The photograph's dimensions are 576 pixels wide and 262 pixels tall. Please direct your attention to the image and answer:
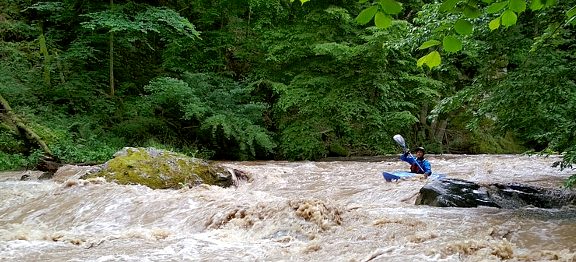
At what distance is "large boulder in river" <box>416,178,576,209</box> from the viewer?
6.35 metres

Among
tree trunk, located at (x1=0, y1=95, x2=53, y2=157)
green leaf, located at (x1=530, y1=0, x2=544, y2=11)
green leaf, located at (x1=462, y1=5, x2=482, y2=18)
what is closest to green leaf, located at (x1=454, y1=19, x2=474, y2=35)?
green leaf, located at (x1=462, y1=5, x2=482, y2=18)

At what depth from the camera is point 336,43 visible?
1407 centimetres

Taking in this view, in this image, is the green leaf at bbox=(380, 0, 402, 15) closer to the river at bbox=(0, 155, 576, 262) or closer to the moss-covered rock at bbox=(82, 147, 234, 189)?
the river at bbox=(0, 155, 576, 262)

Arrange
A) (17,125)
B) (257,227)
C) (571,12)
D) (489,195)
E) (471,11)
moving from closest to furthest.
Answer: (471,11), (571,12), (257,227), (489,195), (17,125)

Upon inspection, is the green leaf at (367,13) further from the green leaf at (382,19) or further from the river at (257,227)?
the river at (257,227)

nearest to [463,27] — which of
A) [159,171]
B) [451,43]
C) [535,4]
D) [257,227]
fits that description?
[451,43]

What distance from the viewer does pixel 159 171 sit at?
26.3 ft

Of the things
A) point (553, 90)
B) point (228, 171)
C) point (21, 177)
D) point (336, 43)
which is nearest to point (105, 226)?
point (228, 171)

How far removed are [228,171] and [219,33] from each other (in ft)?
25.4

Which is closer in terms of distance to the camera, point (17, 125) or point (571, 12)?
point (571, 12)

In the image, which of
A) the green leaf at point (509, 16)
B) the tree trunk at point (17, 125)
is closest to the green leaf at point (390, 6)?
the green leaf at point (509, 16)

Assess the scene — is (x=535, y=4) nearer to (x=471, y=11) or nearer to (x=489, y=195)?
(x=471, y=11)

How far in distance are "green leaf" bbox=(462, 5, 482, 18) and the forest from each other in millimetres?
10580

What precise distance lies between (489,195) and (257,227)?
3196mm
